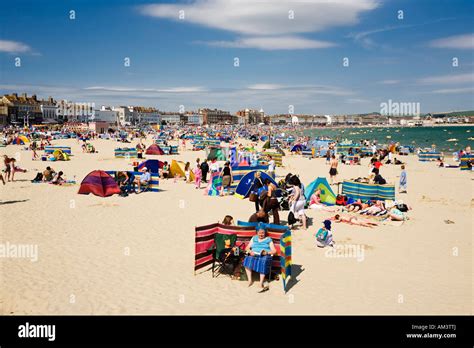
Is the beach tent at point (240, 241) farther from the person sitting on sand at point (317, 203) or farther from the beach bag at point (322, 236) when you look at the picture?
the person sitting on sand at point (317, 203)

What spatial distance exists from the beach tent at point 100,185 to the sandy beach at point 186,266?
90cm

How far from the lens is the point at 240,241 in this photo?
662 cm

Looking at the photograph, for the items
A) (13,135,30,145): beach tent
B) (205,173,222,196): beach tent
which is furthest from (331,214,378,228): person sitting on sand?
(13,135,30,145): beach tent

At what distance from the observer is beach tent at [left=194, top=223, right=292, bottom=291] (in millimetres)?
6113

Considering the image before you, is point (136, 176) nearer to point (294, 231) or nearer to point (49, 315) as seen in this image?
point (294, 231)

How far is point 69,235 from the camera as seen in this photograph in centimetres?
860

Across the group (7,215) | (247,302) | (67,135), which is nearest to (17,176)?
(7,215)

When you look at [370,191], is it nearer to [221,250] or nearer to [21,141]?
[221,250]

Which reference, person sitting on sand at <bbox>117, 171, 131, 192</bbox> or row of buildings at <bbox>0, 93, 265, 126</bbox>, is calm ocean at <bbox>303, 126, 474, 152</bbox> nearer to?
person sitting on sand at <bbox>117, 171, 131, 192</bbox>

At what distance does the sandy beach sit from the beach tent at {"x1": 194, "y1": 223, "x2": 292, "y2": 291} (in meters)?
0.25

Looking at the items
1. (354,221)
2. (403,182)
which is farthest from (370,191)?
(403,182)

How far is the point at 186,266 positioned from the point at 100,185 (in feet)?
23.6
